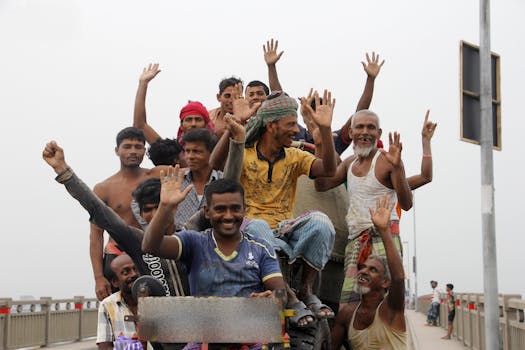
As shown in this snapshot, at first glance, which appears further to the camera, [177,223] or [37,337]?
[37,337]

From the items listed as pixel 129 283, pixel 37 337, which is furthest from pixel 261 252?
pixel 37 337

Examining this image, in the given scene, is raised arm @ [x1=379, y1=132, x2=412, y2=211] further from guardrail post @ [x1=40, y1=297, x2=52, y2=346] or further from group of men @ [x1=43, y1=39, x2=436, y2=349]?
guardrail post @ [x1=40, y1=297, x2=52, y2=346]

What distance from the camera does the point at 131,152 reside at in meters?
7.53

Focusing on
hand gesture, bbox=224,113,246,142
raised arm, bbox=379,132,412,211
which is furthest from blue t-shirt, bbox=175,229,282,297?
raised arm, bbox=379,132,412,211

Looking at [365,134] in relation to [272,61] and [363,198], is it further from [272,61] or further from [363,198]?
[272,61]

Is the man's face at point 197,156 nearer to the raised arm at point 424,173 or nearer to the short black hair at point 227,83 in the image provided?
the raised arm at point 424,173

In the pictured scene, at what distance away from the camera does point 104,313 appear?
5.78 m

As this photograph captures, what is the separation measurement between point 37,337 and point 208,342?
19.0m

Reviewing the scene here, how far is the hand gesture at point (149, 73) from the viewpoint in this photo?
870cm

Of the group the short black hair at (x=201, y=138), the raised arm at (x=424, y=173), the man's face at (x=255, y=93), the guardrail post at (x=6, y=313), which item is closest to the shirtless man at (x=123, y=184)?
the man's face at (x=255, y=93)

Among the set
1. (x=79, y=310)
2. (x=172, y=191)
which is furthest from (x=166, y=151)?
(x=79, y=310)

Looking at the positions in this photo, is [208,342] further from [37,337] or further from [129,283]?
[37,337]

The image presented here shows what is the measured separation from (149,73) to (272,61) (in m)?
1.24

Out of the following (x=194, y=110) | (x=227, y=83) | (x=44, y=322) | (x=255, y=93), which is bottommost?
(x=44, y=322)
